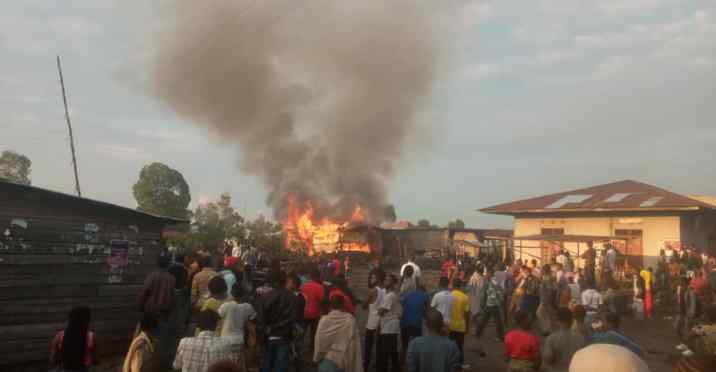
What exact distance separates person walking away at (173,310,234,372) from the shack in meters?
5.87

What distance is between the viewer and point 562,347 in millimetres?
5680

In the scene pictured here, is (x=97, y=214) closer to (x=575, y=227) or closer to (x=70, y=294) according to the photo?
(x=70, y=294)

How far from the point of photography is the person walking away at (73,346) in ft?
17.3

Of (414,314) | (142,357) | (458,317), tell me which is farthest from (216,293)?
(458,317)

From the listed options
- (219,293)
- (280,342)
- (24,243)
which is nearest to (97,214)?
(24,243)

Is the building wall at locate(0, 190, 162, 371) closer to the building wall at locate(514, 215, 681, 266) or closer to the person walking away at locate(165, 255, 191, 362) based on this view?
the person walking away at locate(165, 255, 191, 362)

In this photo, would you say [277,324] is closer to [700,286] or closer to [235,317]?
[235,317]

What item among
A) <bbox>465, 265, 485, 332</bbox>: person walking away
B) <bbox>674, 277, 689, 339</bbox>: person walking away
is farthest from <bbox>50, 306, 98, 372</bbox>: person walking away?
<bbox>674, 277, 689, 339</bbox>: person walking away

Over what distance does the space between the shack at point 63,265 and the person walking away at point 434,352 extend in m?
7.51

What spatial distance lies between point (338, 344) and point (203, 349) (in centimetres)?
156

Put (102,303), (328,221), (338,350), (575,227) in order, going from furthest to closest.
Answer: (328,221) < (575,227) < (102,303) < (338,350)

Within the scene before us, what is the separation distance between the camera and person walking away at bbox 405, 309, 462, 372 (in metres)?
5.13

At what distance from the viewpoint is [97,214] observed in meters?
10.3

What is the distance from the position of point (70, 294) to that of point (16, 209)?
189 centimetres
